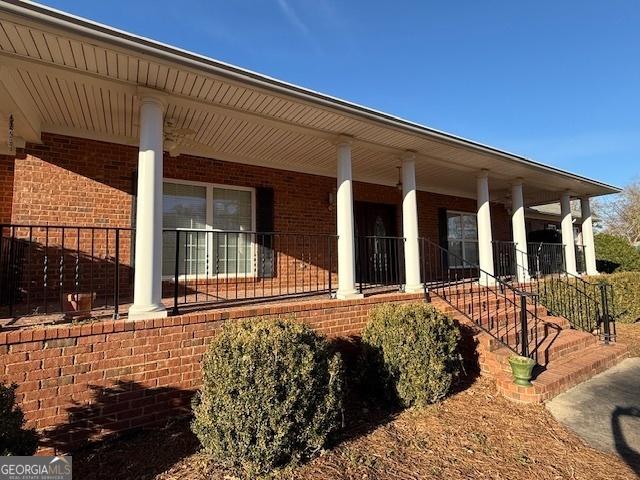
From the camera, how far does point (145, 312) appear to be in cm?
371

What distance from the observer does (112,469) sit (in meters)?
2.99

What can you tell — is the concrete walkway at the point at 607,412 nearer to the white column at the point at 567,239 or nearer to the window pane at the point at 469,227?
the white column at the point at 567,239

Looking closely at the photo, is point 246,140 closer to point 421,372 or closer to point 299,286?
point 299,286

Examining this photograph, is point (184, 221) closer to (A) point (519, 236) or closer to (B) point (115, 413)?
(B) point (115, 413)

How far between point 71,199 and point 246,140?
2.82 metres

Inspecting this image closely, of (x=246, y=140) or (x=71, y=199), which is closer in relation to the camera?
(x=71, y=199)

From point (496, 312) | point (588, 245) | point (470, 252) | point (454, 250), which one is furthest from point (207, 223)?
point (588, 245)

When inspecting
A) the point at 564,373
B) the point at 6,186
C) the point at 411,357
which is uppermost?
the point at 6,186

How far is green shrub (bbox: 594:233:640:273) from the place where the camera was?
13.6 m

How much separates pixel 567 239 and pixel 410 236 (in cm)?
674

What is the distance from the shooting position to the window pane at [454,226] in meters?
11.1

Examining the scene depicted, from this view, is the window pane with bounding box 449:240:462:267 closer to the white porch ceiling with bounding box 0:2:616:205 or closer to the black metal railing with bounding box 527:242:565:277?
the black metal railing with bounding box 527:242:565:277

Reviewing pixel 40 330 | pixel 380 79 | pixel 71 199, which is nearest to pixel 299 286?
pixel 71 199

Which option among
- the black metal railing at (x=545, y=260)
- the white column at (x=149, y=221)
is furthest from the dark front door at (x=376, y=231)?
the white column at (x=149, y=221)
